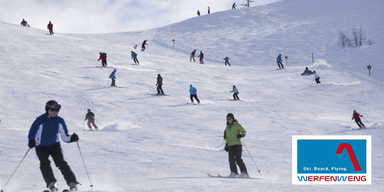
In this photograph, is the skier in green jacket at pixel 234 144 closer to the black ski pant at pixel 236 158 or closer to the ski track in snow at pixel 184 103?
the black ski pant at pixel 236 158

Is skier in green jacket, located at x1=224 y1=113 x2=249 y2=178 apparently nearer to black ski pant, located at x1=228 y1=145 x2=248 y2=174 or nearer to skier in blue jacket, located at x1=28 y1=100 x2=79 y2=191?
black ski pant, located at x1=228 y1=145 x2=248 y2=174

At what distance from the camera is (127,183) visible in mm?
6398

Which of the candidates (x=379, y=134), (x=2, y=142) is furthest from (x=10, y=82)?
(x=379, y=134)

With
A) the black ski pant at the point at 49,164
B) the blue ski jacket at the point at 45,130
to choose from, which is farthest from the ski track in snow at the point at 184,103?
the blue ski jacket at the point at 45,130

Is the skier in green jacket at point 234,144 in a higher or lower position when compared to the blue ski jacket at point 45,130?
lower

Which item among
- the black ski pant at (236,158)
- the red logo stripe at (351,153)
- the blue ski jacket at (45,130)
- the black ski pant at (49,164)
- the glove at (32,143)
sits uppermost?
the blue ski jacket at (45,130)

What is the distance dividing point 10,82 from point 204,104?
10.1 m

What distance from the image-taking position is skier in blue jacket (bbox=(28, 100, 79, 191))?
206 inches

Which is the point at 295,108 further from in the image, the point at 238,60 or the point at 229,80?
the point at 238,60

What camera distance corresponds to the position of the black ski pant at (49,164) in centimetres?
523

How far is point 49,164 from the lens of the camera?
533cm

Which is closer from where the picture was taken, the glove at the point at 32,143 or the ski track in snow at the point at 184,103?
the glove at the point at 32,143

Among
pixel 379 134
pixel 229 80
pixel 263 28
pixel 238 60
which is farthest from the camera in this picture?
pixel 263 28

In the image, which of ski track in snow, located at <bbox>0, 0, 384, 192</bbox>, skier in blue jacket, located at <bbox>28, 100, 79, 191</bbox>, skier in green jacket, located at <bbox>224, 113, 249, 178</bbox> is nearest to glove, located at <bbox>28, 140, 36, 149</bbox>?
skier in blue jacket, located at <bbox>28, 100, 79, 191</bbox>
